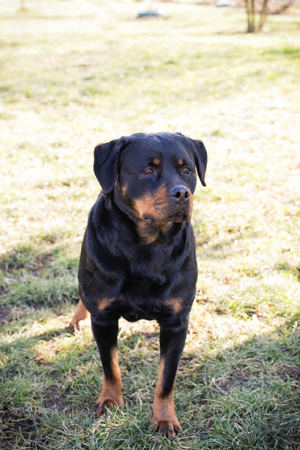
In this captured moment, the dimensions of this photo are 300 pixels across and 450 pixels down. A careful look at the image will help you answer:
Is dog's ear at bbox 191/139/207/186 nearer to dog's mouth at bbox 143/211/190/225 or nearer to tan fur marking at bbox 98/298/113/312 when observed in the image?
dog's mouth at bbox 143/211/190/225

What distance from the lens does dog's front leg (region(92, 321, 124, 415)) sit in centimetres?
240

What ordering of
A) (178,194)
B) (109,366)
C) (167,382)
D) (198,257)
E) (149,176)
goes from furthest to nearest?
(198,257)
(109,366)
(167,382)
(149,176)
(178,194)

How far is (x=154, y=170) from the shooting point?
222 centimetres

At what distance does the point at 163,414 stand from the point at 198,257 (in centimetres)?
169

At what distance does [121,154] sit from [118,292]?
2.22ft

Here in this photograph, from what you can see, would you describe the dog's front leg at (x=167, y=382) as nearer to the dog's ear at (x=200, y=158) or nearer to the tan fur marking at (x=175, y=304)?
the tan fur marking at (x=175, y=304)

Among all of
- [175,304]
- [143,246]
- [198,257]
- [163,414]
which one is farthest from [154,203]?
[198,257]

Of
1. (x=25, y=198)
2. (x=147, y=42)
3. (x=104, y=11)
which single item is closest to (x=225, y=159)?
(x=25, y=198)

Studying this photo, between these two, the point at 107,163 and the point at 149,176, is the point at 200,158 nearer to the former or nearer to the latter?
the point at 149,176

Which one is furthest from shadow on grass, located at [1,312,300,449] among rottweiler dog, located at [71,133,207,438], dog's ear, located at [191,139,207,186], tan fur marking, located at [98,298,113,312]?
dog's ear, located at [191,139,207,186]

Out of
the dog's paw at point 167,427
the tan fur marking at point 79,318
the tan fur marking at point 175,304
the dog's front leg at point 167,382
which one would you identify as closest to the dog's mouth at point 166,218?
the tan fur marking at point 175,304

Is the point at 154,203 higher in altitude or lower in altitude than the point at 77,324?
higher

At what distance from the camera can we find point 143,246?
7.43 feet

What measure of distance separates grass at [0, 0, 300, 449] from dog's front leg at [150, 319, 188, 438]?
0.07 metres
